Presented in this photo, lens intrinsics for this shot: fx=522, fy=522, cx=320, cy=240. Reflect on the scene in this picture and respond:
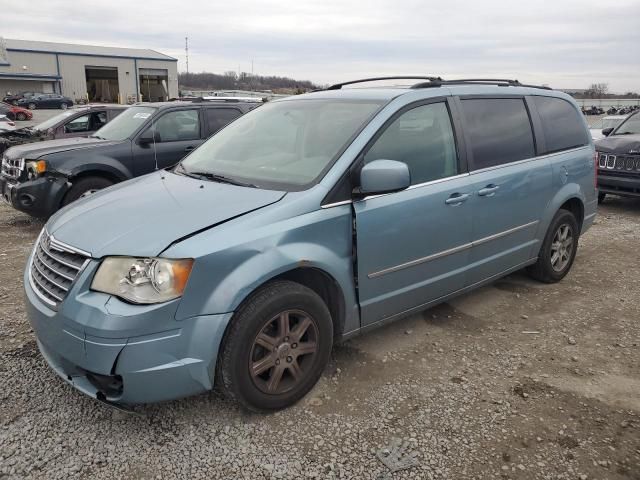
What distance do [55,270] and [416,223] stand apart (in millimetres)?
2135

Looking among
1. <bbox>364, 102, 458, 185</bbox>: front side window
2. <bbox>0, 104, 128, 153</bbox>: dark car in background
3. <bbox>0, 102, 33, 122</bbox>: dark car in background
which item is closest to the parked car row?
<bbox>0, 102, 33, 122</bbox>: dark car in background

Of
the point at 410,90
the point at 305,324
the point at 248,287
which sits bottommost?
the point at 305,324

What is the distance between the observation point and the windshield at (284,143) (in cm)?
323

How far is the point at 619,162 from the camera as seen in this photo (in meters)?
8.34

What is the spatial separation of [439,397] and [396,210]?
1164 millimetres

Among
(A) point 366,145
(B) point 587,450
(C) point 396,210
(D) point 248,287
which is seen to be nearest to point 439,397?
(B) point 587,450

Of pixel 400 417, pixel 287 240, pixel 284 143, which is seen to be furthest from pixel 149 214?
pixel 400 417

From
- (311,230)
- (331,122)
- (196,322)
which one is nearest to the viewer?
(196,322)

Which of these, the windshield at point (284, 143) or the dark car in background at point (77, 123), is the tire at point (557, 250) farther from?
the dark car in background at point (77, 123)

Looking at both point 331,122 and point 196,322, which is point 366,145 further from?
point 196,322

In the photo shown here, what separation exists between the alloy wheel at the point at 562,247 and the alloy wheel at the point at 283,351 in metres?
2.96

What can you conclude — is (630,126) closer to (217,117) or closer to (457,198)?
(217,117)

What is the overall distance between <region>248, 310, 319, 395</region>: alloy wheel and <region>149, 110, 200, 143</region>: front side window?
5434 mm

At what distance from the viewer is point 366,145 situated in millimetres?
3203
